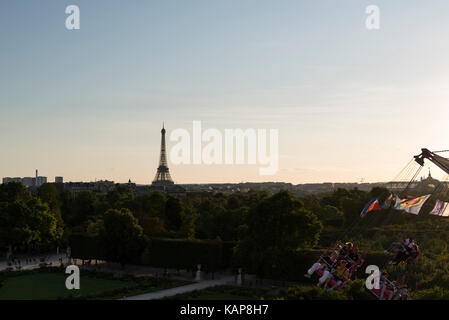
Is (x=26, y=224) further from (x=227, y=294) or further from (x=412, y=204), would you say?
(x=412, y=204)

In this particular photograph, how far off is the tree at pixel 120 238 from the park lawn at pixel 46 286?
13.2 ft

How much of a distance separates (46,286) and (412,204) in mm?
30519

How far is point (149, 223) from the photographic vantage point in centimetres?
6088

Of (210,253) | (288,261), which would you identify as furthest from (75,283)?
(288,261)

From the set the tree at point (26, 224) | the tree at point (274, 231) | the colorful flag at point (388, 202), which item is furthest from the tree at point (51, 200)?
the colorful flag at point (388, 202)

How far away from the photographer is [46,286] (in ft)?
138

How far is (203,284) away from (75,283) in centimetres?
1056

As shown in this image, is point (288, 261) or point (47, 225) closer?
point (288, 261)

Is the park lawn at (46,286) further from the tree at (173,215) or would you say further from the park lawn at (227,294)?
the tree at (173,215)

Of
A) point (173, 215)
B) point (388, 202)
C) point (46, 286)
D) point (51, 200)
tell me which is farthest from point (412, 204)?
point (51, 200)

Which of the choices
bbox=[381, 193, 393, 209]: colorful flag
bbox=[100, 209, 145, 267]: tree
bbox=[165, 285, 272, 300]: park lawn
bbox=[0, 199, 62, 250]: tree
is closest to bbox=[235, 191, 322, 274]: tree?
bbox=[165, 285, 272, 300]: park lawn

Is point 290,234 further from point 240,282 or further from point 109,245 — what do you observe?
point 109,245

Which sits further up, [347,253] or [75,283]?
[347,253]
